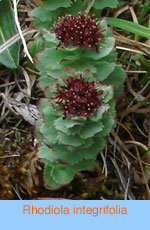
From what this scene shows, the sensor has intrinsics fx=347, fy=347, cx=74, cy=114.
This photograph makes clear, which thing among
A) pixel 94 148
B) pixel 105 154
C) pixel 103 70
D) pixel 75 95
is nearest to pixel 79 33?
pixel 103 70

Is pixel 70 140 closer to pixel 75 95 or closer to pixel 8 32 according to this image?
pixel 75 95

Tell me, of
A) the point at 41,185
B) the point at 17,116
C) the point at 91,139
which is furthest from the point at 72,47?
the point at 41,185

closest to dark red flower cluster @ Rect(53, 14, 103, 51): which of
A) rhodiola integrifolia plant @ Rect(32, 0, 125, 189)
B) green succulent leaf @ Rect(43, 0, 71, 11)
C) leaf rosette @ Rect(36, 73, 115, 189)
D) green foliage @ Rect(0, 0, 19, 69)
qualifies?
rhodiola integrifolia plant @ Rect(32, 0, 125, 189)

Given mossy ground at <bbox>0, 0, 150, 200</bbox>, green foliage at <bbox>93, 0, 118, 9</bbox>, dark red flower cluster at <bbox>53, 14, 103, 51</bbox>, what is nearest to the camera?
dark red flower cluster at <bbox>53, 14, 103, 51</bbox>

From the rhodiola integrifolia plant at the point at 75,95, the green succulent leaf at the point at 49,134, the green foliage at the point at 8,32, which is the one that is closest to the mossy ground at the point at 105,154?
the green foliage at the point at 8,32

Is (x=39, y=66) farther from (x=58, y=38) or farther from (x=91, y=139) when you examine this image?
(x=91, y=139)

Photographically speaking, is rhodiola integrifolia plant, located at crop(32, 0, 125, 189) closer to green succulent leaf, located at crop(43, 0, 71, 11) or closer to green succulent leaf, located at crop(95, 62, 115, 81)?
green succulent leaf, located at crop(95, 62, 115, 81)
